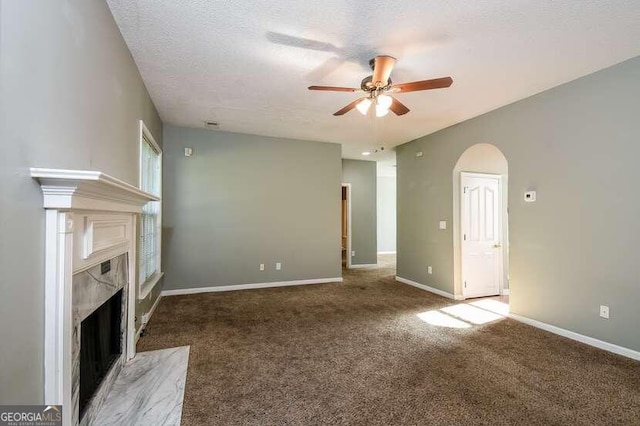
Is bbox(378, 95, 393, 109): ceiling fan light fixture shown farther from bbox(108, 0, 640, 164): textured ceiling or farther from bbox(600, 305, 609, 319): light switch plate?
bbox(600, 305, 609, 319): light switch plate

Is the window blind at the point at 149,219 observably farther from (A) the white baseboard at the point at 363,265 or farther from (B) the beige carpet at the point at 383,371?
(A) the white baseboard at the point at 363,265

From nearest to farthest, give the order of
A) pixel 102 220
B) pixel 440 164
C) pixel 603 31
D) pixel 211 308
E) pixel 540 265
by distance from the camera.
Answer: pixel 102 220 → pixel 603 31 → pixel 540 265 → pixel 211 308 → pixel 440 164

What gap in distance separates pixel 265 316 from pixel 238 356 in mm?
1071

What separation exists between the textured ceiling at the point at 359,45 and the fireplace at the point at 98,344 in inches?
84.1

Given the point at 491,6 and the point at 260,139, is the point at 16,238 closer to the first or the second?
the point at 491,6

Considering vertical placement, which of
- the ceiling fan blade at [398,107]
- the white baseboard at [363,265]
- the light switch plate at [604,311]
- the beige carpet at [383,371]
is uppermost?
the ceiling fan blade at [398,107]

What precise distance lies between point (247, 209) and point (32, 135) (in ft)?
13.1

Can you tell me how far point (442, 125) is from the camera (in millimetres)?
Answer: 4582

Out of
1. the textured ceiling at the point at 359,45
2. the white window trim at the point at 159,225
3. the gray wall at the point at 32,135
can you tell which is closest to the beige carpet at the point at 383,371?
the white window trim at the point at 159,225

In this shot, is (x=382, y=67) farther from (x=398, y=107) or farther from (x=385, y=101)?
(x=398, y=107)

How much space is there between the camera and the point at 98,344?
2.00 meters

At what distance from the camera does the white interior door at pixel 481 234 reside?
460cm

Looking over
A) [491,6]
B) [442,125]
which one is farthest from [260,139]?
[491,6]
